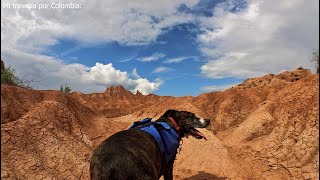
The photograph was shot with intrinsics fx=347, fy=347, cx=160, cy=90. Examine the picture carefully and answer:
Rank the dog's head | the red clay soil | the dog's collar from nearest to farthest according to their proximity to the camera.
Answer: the dog's collar, the dog's head, the red clay soil

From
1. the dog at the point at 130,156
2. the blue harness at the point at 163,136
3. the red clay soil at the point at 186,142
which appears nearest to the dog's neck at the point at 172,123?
the blue harness at the point at 163,136

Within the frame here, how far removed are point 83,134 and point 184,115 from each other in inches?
180

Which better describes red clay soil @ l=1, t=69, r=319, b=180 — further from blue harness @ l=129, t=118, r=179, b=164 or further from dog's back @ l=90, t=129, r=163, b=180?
dog's back @ l=90, t=129, r=163, b=180

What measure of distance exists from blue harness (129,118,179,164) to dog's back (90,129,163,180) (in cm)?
68

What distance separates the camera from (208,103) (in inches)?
927

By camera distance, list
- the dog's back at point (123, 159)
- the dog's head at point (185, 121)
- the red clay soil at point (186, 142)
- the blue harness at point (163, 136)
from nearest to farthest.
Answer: the dog's back at point (123, 159) < the blue harness at point (163, 136) < the dog's head at point (185, 121) < the red clay soil at point (186, 142)

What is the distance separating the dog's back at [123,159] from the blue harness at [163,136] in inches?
26.6

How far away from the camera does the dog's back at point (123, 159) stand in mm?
4953

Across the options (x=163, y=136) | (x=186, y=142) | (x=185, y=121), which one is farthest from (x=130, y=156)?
(x=186, y=142)

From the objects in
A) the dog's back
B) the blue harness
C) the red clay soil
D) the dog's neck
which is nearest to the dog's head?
the dog's neck

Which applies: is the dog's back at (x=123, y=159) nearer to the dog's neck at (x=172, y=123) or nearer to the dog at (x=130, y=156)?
the dog at (x=130, y=156)

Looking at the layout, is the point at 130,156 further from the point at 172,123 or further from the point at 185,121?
the point at 185,121

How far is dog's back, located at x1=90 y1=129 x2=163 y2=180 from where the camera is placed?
16.3ft

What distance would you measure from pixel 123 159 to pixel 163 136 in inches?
74.7
